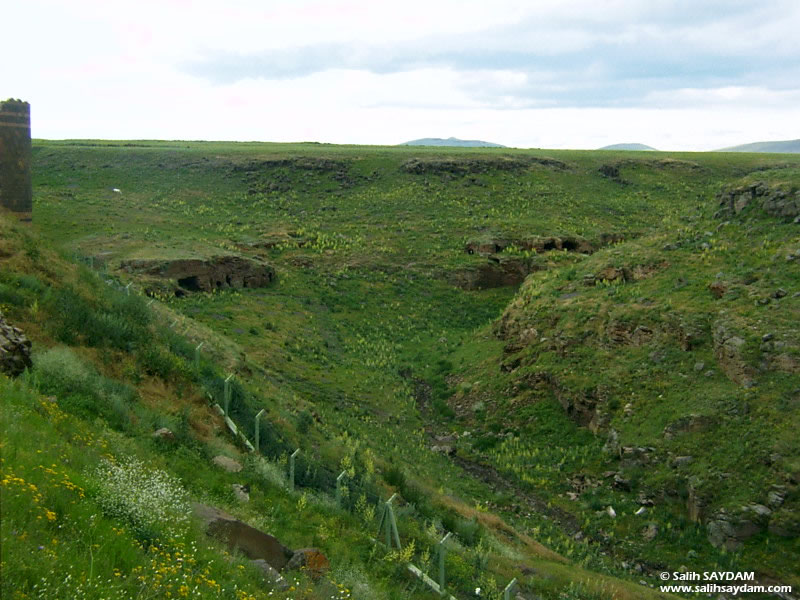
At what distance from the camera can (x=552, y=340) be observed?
21500 mm

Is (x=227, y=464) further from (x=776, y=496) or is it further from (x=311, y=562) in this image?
(x=776, y=496)

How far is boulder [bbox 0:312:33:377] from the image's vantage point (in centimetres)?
829

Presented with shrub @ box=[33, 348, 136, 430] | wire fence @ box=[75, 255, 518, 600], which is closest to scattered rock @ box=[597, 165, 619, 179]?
wire fence @ box=[75, 255, 518, 600]

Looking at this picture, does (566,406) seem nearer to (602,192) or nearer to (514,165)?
(602,192)

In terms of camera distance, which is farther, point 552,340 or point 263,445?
point 552,340

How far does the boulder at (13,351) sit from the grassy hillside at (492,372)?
0.44 m

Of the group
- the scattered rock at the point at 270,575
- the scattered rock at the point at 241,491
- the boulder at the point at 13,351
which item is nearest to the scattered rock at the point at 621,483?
the scattered rock at the point at 241,491

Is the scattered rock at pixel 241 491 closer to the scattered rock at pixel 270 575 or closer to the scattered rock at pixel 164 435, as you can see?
the scattered rock at pixel 164 435

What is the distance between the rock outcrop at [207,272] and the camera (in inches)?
1111

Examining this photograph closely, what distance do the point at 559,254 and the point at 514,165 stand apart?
24411 millimetres

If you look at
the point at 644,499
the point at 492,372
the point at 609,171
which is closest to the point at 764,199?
the point at 492,372

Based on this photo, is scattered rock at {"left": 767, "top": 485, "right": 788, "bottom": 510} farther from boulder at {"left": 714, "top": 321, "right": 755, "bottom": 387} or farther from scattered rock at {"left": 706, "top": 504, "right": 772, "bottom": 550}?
boulder at {"left": 714, "top": 321, "right": 755, "bottom": 387}

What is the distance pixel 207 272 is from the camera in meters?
30.0

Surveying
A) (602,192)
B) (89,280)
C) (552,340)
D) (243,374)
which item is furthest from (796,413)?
(602,192)
